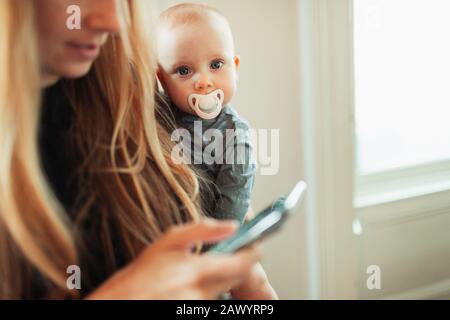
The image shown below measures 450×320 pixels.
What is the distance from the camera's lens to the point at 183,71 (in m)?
0.75

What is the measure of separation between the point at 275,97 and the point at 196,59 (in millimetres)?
365

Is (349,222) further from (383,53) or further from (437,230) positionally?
(383,53)

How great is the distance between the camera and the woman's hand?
0.57 m

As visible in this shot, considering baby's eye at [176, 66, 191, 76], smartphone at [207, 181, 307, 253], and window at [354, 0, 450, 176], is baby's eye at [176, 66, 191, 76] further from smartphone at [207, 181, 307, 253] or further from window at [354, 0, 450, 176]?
window at [354, 0, 450, 176]

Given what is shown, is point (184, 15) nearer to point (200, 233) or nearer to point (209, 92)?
point (209, 92)

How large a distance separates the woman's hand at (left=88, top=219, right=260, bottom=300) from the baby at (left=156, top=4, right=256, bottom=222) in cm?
16

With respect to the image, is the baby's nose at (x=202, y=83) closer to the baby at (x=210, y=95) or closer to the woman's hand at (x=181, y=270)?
the baby at (x=210, y=95)

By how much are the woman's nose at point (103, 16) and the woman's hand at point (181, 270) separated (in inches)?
10.0

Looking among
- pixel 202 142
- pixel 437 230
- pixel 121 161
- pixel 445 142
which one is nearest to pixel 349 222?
pixel 437 230

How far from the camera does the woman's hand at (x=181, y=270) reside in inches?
22.5
